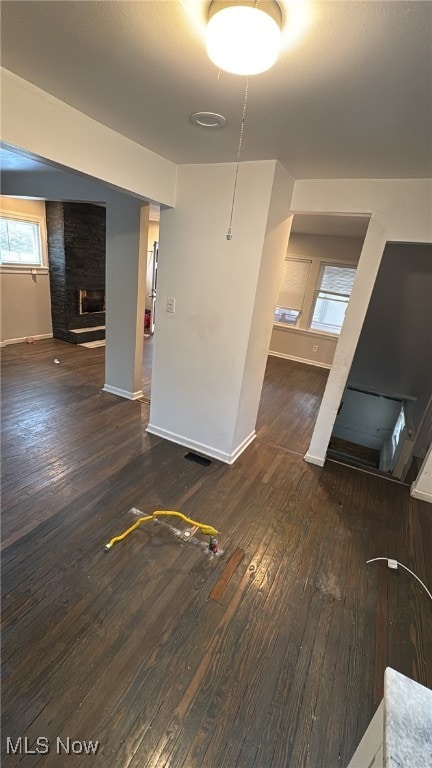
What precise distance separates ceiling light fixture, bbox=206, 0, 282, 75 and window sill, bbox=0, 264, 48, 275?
5362 millimetres

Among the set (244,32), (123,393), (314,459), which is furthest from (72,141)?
(314,459)

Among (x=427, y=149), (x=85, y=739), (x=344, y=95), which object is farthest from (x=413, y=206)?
(x=85, y=739)

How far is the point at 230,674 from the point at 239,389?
1827 mm

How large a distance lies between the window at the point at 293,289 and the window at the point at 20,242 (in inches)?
179

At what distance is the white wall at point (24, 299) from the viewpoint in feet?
17.0

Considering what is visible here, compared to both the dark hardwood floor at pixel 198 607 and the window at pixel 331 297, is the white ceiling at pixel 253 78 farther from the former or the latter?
the window at pixel 331 297

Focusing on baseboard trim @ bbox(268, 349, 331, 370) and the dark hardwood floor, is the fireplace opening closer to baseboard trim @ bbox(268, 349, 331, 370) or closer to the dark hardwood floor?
the dark hardwood floor

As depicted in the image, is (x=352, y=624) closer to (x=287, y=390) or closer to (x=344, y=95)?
(x=344, y=95)

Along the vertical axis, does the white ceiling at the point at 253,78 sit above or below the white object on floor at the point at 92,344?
above

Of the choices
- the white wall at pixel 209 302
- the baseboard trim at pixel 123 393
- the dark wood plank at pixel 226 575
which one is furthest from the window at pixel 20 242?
the dark wood plank at pixel 226 575

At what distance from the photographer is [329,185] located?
2514 mm

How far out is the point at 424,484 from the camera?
9.44 feet

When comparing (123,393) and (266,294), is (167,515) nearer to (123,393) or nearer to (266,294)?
(266,294)

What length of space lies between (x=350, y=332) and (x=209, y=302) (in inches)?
48.9
